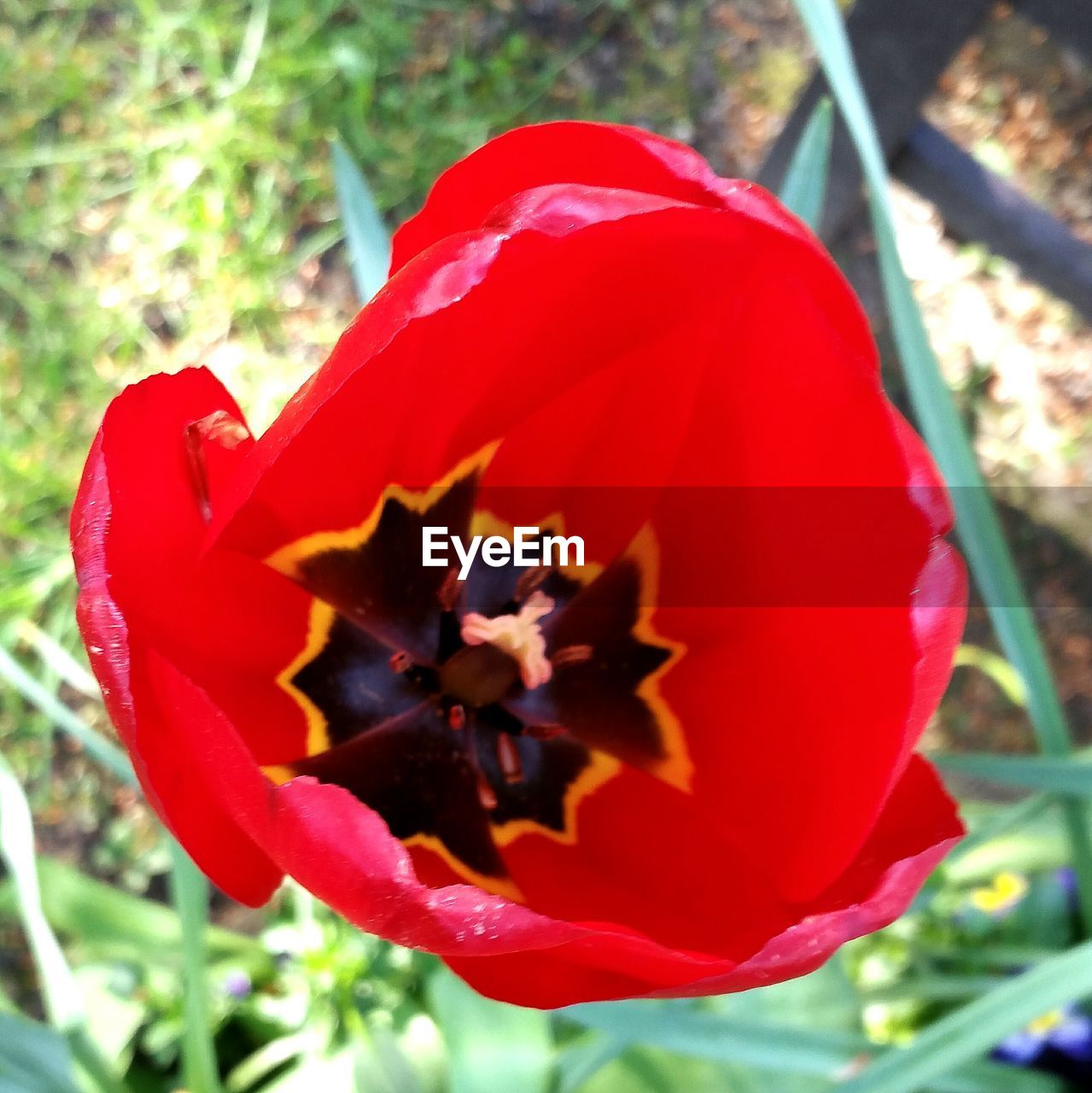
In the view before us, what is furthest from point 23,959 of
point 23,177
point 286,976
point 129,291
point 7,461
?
point 23,177

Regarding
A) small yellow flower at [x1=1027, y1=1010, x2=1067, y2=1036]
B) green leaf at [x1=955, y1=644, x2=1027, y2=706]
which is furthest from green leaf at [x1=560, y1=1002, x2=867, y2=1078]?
green leaf at [x1=955, y1=644, x2=1027, y2=706]

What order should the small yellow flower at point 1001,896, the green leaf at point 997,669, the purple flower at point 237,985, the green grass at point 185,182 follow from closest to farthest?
the purple flower at point 237,985 → the small yellow flower at point 1001,896 → the green leaf at point 997,669 → the green grass at point 185,182

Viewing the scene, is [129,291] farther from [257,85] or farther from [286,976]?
[286,976]

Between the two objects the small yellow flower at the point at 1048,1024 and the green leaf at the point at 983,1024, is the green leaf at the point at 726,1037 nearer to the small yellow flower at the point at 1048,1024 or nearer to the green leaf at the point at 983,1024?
the green leaf at the point at 983,1024

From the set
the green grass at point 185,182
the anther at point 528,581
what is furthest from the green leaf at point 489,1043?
the green grass at point 185,182

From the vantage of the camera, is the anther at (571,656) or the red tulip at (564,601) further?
the anther at (571,656)
